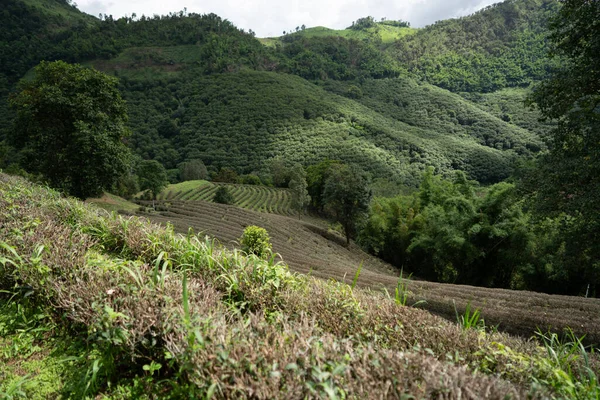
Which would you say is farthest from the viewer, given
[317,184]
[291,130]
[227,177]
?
[291,130]

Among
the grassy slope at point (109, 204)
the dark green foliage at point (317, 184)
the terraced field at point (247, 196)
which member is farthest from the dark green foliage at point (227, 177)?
the grassy slope at point (109, 204)

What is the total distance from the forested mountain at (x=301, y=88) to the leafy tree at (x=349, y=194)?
161 ft

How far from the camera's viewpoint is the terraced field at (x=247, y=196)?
49.0 metres

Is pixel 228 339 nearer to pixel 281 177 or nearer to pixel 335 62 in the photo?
pixel 281 177

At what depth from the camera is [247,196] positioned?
180ft

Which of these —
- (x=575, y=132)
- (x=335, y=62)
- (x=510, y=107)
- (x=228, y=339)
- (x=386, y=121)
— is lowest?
(x=228, y=339)

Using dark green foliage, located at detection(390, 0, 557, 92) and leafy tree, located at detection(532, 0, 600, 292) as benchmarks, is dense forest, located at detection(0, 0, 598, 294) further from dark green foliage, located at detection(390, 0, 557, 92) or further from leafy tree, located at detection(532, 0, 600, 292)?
dark green foliage, located at detection(390, 0, 557, 92)

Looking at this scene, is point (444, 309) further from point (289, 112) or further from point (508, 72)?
point (508, 72)

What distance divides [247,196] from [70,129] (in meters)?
37.4

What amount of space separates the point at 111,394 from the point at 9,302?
1.76 meters

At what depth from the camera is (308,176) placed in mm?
57281

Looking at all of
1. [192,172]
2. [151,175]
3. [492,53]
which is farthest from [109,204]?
[492,53]

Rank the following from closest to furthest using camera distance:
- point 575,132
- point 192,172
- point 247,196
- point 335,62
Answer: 1. point 575,132
2. point 247,196
3. point 192,172
4. point 335,62

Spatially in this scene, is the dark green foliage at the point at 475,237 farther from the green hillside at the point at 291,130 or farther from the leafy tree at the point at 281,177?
the green hillside at the point at 291,130
